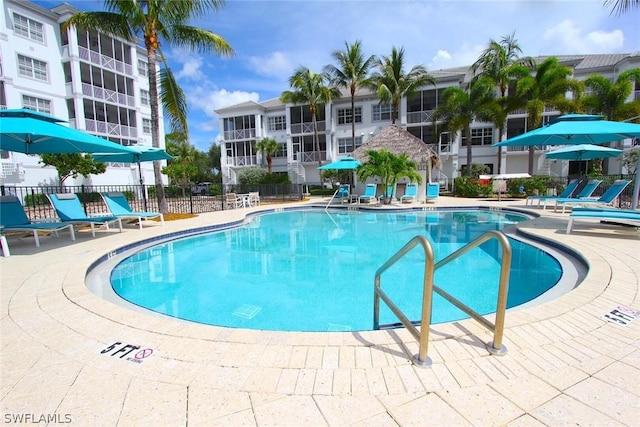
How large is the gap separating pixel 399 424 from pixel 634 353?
216cm

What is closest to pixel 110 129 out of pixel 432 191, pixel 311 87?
pixel 311 87

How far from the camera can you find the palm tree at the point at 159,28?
10.8 meters

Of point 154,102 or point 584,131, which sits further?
point 154,102

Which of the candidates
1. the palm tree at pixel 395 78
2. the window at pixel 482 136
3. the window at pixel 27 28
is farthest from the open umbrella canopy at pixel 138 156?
the window at pixel 482 136

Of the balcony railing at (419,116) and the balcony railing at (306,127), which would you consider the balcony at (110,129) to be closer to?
the balcony railing at (306,127)

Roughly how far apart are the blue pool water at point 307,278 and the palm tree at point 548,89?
15188mm

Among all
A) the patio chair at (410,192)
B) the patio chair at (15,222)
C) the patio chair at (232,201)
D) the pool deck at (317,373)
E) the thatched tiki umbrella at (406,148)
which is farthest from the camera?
the thatched tiki umbrella at (406,148)

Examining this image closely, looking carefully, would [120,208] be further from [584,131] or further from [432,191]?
[432,191]

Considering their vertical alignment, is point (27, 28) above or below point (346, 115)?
above

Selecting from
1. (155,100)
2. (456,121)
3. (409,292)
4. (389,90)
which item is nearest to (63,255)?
(409,292)

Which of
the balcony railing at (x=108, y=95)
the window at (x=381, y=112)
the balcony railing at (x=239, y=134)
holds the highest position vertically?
the balcony railing at (x=108, y=95)

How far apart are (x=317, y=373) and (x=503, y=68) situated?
25729 mm

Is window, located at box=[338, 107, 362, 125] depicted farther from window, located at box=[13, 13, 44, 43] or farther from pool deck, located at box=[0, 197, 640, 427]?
pool deck, located at box=[0, 197, 640, 427]

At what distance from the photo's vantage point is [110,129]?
24.5 metres
